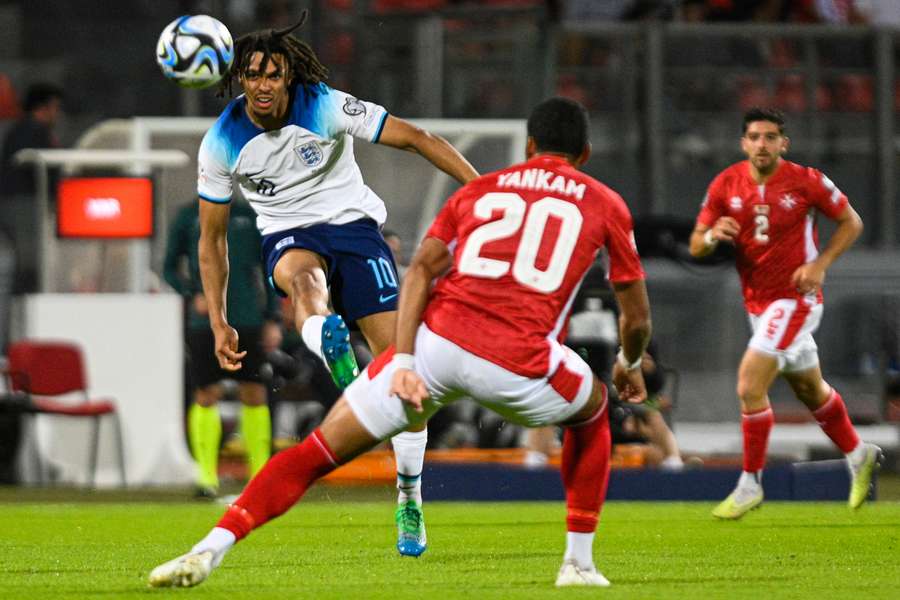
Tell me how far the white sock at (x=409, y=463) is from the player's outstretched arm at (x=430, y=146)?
108 centimetres

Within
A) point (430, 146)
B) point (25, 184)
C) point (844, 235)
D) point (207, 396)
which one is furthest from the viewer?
point (25, 184)

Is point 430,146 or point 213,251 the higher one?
point 430,146

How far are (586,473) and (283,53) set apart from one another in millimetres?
2604

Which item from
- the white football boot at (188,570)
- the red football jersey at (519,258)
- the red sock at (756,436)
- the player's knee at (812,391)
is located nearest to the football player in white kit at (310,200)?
the red football jersey at (519,258)

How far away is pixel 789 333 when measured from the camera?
9.66 meters

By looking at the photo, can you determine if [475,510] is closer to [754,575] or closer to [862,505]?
[862,505]

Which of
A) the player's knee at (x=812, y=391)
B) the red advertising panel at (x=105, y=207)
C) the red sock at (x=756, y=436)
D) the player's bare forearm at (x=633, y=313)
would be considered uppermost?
the player's bare forearm at (x=633, y=313)

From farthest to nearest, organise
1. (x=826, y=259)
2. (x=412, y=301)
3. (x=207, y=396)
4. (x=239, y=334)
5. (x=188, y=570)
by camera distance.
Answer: (x=207, y=396) < (x=239, y=334) < (x=826, y=259) < (x=412, y=301) < (x=188, y=570)

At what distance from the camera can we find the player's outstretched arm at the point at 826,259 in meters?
9.27

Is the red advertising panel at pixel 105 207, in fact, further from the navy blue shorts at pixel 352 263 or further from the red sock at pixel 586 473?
the red sock at pixel 586 473

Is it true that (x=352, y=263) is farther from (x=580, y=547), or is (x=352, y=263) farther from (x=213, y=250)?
(x=580, y=547)

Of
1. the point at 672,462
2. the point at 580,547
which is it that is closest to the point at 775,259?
the point at 672,462

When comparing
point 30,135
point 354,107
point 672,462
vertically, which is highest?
point 354,107

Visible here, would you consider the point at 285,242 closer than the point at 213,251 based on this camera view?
No
